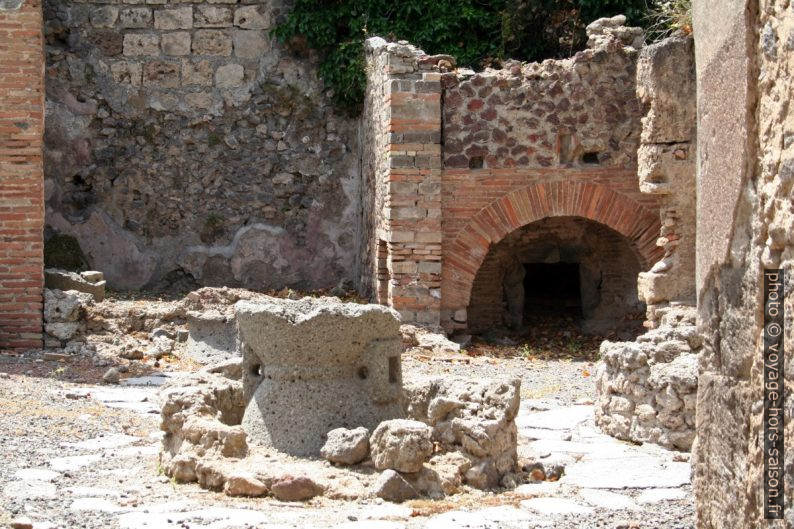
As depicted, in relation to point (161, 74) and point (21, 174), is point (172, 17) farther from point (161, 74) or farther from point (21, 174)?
point (21, 174)

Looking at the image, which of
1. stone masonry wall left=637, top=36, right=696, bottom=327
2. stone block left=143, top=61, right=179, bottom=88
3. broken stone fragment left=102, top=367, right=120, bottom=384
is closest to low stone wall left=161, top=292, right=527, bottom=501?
broken stone fragment left=102, top=367, right=120, bottom=384

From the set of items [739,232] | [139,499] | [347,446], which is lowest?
[139,499]

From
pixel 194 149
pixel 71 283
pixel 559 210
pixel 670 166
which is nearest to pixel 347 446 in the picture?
pixel 670 166

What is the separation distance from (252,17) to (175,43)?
106 centimetres

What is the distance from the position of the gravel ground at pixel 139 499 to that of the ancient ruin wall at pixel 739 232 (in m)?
1.49

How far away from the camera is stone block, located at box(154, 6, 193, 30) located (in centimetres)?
1445

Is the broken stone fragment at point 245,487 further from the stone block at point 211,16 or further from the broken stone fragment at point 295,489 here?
the stone block at point 211,16

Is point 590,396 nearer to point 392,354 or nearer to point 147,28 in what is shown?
point 392,354

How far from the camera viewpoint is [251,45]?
14.6m

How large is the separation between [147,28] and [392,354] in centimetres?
979

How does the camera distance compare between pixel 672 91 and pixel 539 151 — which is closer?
pixel 672 91

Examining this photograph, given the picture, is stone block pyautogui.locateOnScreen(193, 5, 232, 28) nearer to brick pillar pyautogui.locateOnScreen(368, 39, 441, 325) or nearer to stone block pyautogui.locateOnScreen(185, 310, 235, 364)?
brick pillar pyautogui.locateOnScreen(368, 39, 441, 325)

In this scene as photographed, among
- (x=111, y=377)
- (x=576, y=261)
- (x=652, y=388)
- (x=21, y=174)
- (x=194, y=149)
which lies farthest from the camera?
(x=194, y=149)

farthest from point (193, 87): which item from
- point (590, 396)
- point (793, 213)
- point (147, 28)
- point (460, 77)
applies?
point (793, 213)
